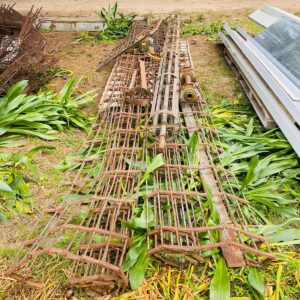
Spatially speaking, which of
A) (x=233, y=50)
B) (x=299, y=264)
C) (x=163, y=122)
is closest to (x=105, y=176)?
(x=163, y=122)

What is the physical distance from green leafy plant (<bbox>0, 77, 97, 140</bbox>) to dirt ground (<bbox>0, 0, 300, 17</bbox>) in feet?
15.0

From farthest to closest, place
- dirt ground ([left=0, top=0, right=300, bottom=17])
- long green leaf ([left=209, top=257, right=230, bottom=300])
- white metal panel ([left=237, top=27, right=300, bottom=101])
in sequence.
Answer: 1. dirt ground ([left=0, top=0, right=300, bottom=17])
2. white metal panel ([left=237, top=27, right=300, bottom=101])
3. long green leaf ([left=209, top=257, right=230, bottom=300])

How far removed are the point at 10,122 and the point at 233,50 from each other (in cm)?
330

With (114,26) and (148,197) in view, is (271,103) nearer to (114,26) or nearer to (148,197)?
(148,197)

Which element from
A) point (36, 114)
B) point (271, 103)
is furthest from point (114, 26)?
point (271, 103)

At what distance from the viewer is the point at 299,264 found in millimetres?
1934

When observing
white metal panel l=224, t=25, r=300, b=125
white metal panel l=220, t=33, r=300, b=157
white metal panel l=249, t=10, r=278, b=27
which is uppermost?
white metal panel l=249, t=10, r=278, b=27

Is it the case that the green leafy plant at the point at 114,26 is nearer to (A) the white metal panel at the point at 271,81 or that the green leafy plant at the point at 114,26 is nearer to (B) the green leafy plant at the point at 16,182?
(A) the white metal panel at the point at 271,81

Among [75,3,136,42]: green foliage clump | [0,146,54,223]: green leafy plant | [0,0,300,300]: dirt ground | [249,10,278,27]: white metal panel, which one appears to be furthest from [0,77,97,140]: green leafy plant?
[249,10,278,27]: white metal panel

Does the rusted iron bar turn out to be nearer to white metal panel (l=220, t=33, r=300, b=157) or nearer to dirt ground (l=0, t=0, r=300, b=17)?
white metal panel (l=220, t=33, r=300, b=157)

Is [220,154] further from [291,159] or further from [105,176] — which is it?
[105,176]

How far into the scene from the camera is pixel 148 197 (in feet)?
7.20

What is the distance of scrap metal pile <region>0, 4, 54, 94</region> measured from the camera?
3770 mm

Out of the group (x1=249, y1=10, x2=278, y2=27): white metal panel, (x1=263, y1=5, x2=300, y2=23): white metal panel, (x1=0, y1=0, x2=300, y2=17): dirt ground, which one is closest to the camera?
(x1=263, y1=5, x2=300, y2=23): white metal panel
